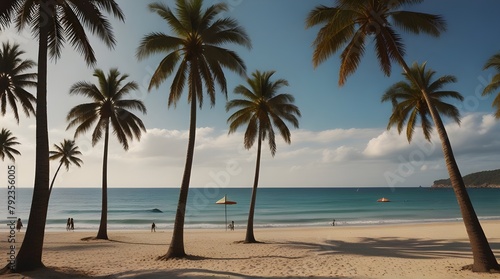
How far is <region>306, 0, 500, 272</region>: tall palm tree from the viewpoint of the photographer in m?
11.2

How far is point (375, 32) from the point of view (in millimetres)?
12961

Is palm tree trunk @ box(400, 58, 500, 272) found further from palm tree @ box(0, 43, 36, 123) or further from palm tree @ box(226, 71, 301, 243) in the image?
palm tree @ box(0, 43, 36, 123)

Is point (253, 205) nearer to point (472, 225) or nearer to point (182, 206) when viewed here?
point (182, 206)

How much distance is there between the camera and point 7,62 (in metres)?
21.0

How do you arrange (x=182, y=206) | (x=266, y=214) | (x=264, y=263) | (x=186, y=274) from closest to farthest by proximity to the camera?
(x=186, y=274)
(x=264, y=263)
(x=182, y=206)
(x=266, y=214)

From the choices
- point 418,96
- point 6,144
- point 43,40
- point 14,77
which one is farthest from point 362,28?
point 6,144

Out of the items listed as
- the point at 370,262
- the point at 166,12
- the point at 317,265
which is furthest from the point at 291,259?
the point at 166,12

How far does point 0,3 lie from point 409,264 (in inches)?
667

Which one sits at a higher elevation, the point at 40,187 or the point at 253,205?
the point at 40,187

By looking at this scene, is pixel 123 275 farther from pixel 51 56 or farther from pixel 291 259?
pixel 51 56

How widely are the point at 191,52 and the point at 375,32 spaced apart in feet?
26.5

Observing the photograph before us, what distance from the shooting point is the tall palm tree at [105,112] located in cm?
2162

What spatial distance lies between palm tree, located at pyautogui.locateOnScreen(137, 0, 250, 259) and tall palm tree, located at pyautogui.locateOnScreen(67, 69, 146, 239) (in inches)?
334

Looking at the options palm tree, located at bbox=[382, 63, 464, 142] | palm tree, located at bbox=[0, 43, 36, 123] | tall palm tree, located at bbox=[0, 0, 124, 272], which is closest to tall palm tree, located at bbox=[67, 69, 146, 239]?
palm tree, located at bbox=[0, 43, 36, 123]
